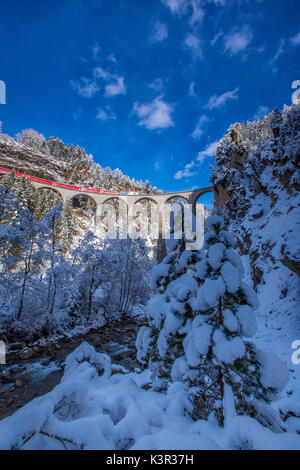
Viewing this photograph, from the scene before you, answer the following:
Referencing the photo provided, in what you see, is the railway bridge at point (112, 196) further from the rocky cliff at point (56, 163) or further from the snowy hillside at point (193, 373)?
the snowy hillside at point (193, 373)

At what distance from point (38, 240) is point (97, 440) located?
1219 centimetres

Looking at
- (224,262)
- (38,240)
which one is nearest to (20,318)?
(38,240)

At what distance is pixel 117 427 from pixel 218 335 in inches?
56.5

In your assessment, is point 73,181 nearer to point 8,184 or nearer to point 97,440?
point 8,184

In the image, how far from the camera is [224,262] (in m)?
2.60

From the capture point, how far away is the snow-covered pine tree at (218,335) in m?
2.29

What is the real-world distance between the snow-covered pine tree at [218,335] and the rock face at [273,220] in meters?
5.01

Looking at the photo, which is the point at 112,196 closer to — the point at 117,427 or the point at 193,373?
the point at 193,373

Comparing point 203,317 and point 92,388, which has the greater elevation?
point 203,317

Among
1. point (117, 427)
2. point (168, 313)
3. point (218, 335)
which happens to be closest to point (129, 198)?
point (168, 313)

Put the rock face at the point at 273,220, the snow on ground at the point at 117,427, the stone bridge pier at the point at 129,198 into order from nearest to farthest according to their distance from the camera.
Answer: the snow on ground at the point at 117,427 < the rock face at the point at 273,220 < the stone bridge pier at the point at 129,198

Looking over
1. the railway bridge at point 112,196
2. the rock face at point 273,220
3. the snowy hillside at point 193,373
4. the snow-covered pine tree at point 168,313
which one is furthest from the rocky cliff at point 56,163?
the snow-covered pine tree at point 168,313

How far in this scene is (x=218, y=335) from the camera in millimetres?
2348

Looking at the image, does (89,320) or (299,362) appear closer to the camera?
(299,362)
